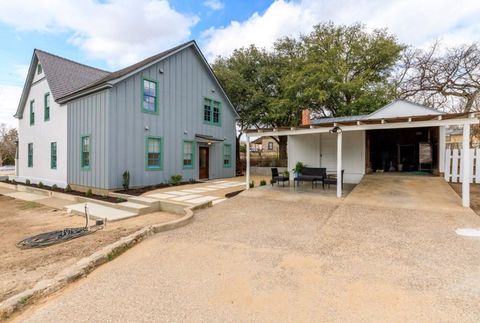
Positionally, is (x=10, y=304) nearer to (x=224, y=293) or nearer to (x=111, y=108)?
(x=224, y=293)

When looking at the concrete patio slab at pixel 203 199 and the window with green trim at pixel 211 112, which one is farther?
the window with green trim at pixel 211 112

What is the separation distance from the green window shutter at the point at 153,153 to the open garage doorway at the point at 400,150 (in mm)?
11024

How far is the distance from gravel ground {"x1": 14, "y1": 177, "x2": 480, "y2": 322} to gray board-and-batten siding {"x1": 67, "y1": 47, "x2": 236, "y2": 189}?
21.7ft

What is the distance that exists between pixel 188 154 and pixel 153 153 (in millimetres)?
2275

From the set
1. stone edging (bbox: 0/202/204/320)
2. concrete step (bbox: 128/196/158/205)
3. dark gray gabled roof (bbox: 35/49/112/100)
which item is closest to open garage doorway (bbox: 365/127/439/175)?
concrete step (bbox: 128/196/158/205)

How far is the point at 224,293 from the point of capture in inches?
120

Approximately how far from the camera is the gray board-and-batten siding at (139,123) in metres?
10.7

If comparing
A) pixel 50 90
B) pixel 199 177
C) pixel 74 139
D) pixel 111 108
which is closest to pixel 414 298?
pixel 111 108

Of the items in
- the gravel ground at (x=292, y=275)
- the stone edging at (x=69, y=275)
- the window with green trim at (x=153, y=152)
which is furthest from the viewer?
the window with green trim at (x=153, y=152)

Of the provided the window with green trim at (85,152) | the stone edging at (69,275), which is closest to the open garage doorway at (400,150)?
the stone edging at (69,275)

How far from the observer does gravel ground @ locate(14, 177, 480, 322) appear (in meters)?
2.65

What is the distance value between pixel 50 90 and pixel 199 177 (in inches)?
381

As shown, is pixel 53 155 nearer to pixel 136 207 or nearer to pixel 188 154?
pixel 188 154

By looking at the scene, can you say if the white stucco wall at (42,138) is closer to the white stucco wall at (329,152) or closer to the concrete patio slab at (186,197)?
the concrete patio slab at (186,197)
